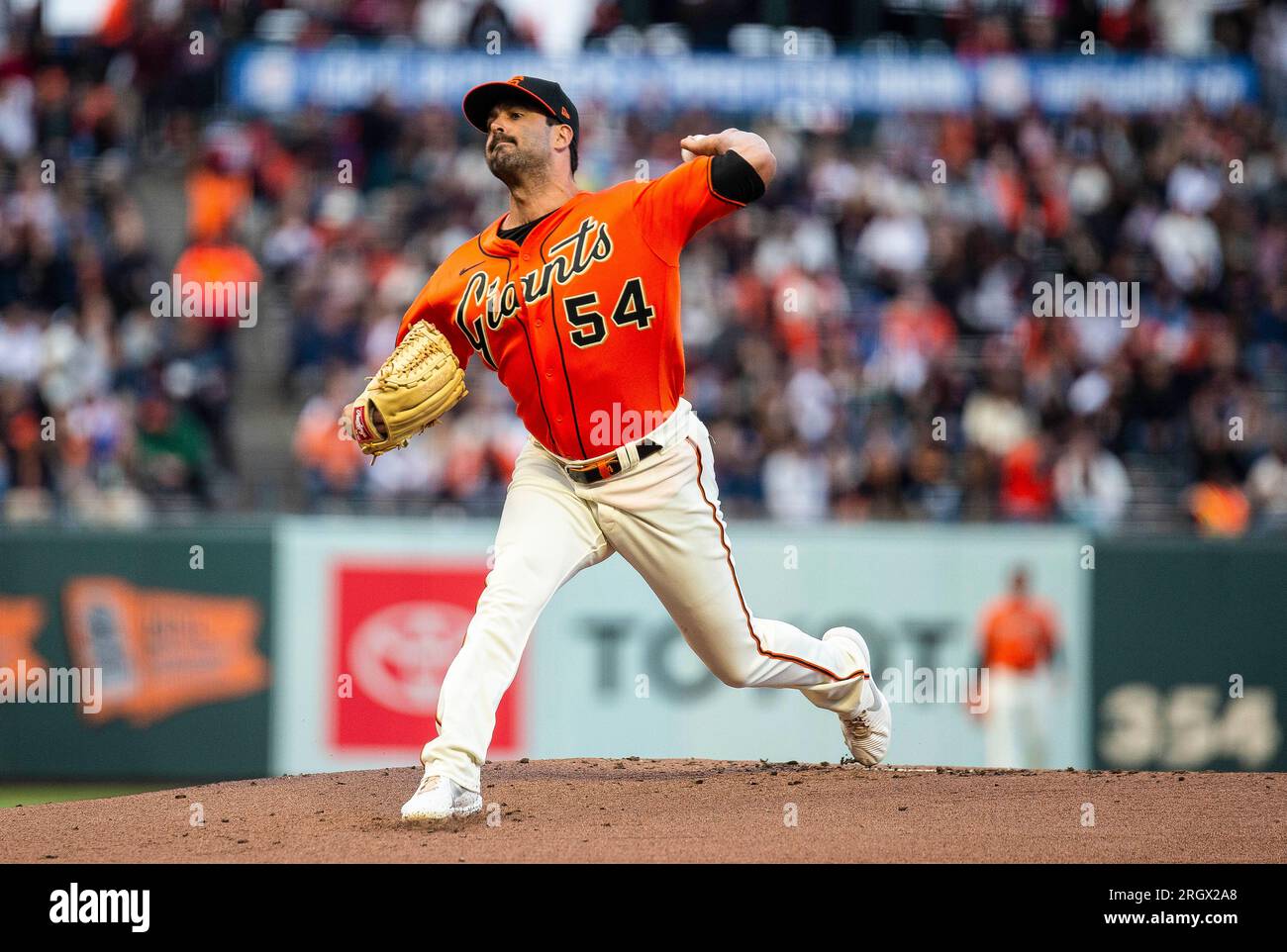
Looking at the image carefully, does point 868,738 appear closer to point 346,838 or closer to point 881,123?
point 346,838

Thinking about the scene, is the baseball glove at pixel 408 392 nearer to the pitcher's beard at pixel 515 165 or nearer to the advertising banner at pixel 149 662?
the pitcher's beard at pixel 515 165

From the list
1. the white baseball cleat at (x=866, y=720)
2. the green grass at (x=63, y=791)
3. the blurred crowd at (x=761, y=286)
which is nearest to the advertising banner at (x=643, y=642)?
the blurred crowd at (x=761, y=286)

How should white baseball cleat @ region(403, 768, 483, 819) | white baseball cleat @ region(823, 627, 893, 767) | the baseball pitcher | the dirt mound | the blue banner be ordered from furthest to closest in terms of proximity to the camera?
the blue banner < white baseball cleat @ region(823, 627, 893, 767) < the baseball pitcher < white baseball cleat @ region(403, 768, 483, 819) < the dirt mound

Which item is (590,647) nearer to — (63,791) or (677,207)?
(63,791)

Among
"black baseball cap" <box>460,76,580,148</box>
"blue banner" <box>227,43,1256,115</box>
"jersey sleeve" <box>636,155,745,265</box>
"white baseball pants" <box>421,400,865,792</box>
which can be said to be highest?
"blue banner" <box>227,43,1256,115</box>

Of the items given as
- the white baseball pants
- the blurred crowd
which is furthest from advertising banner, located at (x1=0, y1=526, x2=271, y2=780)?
the white baseball pants

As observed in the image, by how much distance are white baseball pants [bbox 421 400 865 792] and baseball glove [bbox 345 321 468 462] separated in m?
0.35

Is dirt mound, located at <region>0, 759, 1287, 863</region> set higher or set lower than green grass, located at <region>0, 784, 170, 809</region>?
higher

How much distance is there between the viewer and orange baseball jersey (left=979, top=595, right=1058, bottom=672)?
10336mm

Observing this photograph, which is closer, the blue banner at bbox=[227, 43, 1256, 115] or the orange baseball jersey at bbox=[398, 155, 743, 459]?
the orange baseball jersey at bbox=[398, 155, 743, 459]

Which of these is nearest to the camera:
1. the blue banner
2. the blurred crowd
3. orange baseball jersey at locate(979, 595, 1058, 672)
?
orange baseball jersey at locate(979, 595, 1058, 672)

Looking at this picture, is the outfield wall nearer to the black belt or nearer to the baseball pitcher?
the baseball pitcher

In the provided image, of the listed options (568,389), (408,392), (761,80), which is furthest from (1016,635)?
(761,80)

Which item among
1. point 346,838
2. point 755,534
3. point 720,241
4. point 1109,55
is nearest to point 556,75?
point 720,241
